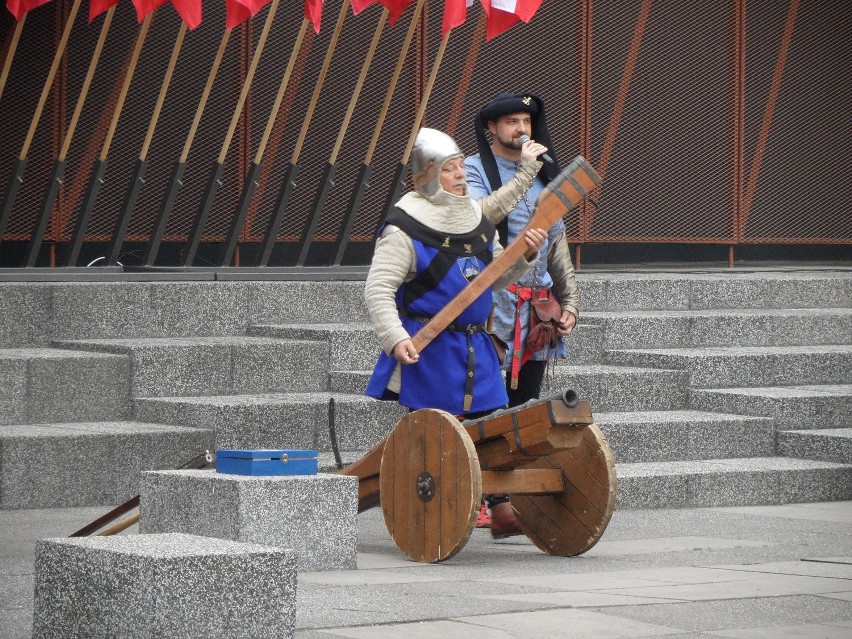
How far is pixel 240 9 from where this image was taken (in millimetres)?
12086

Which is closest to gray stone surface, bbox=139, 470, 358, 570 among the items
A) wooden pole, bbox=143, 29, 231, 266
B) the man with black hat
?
the man with black hat

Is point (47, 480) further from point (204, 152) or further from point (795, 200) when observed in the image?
point (795, 200)

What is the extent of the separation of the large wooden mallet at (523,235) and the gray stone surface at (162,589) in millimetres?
2801

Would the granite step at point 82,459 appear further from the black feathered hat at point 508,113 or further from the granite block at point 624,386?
the granite block at point 624,386

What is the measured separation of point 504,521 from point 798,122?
415 inches

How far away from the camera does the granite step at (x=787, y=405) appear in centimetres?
1163

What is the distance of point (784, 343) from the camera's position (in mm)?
13609

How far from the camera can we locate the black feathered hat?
880cm

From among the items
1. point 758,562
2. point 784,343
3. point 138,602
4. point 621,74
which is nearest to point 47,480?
point 758,562

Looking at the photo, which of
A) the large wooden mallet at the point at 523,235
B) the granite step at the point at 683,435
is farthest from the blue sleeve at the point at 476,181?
the granite step at the point at 683,435

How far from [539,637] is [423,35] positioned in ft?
31.5

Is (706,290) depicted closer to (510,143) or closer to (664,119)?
(664,119)

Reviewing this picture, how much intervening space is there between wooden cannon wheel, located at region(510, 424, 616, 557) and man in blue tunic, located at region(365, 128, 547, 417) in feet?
1.60

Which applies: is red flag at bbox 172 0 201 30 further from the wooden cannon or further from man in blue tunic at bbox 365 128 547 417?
the wooden cannon
